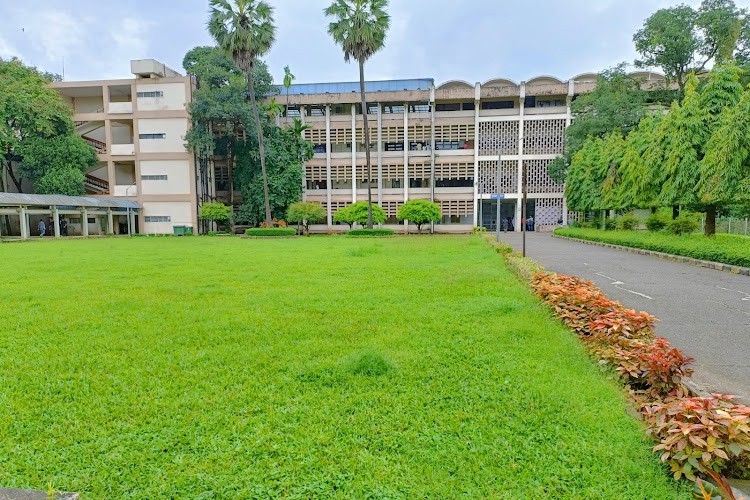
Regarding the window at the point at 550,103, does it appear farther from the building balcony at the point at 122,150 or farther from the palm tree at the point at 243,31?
the building balcony at the point at 122,150

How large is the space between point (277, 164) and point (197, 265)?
74.1 ft

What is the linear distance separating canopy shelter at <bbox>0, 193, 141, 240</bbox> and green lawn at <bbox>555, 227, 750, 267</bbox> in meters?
32.1

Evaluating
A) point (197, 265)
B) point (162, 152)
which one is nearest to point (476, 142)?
point (162, 152)

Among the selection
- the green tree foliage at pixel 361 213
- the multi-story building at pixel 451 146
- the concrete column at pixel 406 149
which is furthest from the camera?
the concrete column at pixel 406 149

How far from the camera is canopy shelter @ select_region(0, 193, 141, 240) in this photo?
26.0m

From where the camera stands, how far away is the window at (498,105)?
122 feet

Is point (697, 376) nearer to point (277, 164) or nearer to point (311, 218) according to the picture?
point (311, 218)

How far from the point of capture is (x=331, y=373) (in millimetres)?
3816

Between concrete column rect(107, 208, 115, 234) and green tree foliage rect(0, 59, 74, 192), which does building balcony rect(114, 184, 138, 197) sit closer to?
concrete column rect(107, 208, 115, 234)

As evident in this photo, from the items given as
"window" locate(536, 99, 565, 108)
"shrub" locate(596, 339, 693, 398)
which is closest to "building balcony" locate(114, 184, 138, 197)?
"window" locate(536, 99, 565, 108)

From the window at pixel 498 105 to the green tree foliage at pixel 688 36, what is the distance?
1034 centimetres

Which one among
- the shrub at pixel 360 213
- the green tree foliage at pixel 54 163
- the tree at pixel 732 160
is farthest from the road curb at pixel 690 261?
the green tree foliage at pixel 54 163

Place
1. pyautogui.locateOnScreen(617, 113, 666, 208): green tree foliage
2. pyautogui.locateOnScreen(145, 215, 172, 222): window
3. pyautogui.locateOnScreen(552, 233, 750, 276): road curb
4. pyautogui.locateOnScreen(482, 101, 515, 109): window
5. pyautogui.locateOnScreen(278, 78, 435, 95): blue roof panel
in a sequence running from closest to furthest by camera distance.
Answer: pyautogui.locateOnScreen(552, 233, 750, 276): road curb < pyautogui.locateOnScreen(617, 113, 666, 208): green tree foliage < pyautogui.locateOnScreen(145, 215, 172, 222): window < pyautogui.locateOnScreen(482, 101, 515, 109): window < pyautogui.locateOnScreen(278, 78, 435, 95): blue roof panel

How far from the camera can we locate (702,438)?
2404 mm
